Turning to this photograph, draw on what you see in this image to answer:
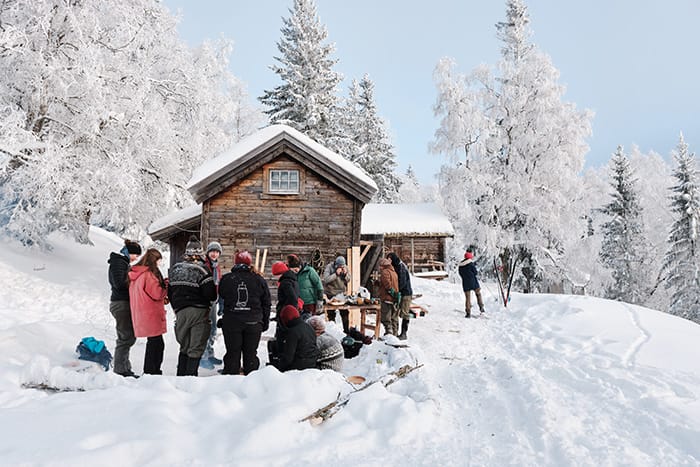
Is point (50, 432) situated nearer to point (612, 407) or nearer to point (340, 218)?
point (612, 407)

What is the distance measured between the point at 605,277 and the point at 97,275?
23.9 metres

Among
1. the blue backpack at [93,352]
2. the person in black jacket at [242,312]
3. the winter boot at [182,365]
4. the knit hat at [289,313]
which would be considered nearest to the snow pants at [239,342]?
the person in black jacket at [242,312]

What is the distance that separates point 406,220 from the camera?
2644 centimetres

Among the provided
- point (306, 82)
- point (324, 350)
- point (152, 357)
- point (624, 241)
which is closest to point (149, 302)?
point (152, 357)

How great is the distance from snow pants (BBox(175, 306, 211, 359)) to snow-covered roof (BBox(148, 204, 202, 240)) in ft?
30.6

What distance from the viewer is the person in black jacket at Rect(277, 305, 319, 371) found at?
5.45 meters

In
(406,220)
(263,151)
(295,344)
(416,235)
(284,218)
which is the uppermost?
(263,151)

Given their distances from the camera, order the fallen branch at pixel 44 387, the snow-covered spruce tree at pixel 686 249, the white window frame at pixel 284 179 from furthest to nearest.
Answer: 1. the snow-covered spruce tree at pixel 686 249
2. the white window frame at pixel 284 179
3. the fallen branch at pixel 44 387

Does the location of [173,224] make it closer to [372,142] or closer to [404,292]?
[404,292]

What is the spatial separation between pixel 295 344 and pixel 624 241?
2820 cm

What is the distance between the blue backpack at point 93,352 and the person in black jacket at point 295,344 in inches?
104

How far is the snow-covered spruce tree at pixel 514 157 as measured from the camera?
68.5ft

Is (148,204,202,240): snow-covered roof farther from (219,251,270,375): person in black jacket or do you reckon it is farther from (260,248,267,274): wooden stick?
(219,251,270,375): person in black jacket

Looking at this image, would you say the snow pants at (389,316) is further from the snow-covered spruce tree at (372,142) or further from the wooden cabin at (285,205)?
the snow-covered spruce tree at (372,142)
